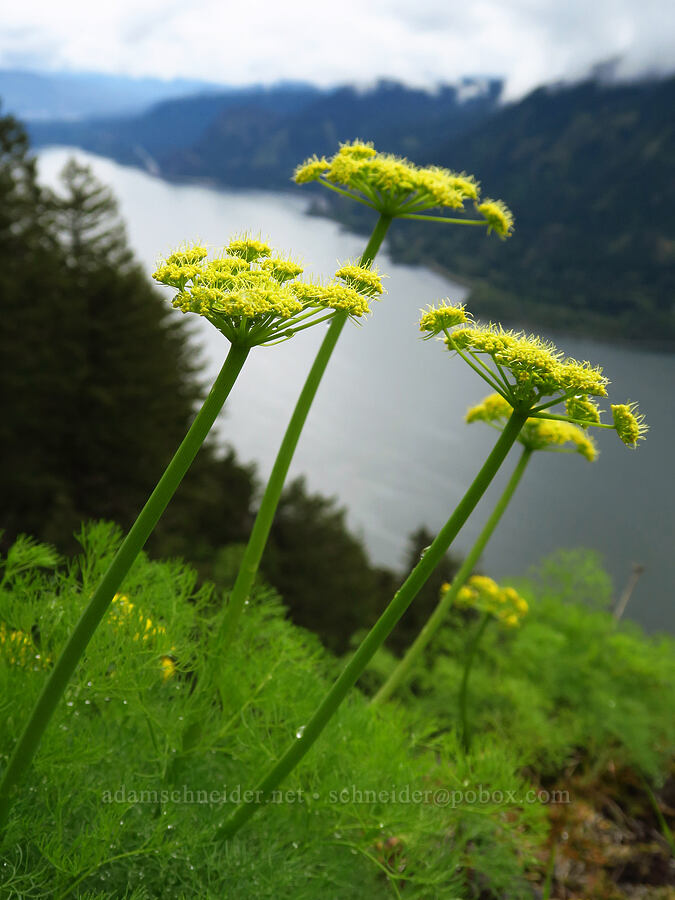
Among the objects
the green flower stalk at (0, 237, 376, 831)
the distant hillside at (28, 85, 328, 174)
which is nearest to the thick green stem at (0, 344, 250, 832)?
the green flower stalk at (0, 237, 376, 831)

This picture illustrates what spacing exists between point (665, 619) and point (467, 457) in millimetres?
22185

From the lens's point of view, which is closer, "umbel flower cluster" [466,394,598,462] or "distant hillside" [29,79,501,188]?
"umbel flower cluster" [466,394,598,462]

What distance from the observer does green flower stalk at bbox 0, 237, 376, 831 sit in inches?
55.9

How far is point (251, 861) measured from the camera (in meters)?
2.39

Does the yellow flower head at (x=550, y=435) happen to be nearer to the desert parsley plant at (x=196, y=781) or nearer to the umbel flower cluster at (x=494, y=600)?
the umbel flower cluster at (x=494, y=600)

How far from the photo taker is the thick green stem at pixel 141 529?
150 cm

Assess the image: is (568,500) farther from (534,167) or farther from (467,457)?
(534,167)

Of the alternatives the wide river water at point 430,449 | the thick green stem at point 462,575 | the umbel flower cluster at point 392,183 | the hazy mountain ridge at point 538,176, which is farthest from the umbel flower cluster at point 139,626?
the hazy mountain ridge at point 538,176

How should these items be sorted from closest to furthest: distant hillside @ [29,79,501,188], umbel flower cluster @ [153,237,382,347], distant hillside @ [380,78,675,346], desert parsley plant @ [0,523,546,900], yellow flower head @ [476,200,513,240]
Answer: umbel flower cluster @ [153,237,382,347], desert parsley plant @ [0,523,546,900], yellow flower head @ [476,200,513,240], distant hillside @ [380,78,675,346], distant hillside @ [29,79,501,188]

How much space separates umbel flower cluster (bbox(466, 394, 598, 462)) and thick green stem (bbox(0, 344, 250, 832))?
173cm

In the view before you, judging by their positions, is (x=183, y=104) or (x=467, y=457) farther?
(x=183, y=104)

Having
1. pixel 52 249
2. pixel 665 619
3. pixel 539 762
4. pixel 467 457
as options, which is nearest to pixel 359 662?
pixel 539 762

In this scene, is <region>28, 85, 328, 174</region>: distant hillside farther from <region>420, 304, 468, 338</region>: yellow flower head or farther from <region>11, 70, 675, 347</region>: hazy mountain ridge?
<region>420, 304, 468, 338</region>: yellow flower head

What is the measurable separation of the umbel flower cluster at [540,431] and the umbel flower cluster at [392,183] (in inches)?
32.9
